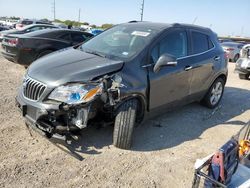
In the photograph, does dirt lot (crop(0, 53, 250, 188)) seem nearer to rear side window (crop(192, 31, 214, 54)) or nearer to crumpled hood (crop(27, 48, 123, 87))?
crumpled hood (crop(27, 48, 123, 87))

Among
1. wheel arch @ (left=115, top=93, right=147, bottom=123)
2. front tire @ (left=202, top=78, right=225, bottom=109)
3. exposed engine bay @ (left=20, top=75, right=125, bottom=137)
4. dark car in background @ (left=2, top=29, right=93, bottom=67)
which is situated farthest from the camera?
dark car in background @ (left=2, top=29, right=93, bottom=67)

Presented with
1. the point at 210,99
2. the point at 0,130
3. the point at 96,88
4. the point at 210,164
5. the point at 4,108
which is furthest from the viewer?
the point at 210,99

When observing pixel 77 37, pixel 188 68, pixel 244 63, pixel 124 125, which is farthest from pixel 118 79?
pixel 244 63

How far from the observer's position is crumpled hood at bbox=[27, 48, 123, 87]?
3411 millimetres

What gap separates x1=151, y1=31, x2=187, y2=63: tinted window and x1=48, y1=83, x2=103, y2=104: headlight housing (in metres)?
1.23

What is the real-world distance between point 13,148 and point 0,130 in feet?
2.00

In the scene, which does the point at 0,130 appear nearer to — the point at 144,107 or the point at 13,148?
the point at 13,148

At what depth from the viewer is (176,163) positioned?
3605mm

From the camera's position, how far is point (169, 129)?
15.3ft

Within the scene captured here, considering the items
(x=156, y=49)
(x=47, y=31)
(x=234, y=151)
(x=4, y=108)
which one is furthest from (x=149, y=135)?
(x=47, y=31)

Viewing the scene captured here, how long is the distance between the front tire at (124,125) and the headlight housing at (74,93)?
0.51m

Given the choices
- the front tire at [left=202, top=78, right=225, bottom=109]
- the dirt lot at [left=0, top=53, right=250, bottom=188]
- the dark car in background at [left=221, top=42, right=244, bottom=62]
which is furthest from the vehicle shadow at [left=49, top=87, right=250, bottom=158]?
the dark car in background at [left=221, top=42, right=244, bottom=62]

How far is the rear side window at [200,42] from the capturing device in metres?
5.09

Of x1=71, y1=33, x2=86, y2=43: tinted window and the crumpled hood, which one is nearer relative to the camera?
the crumpled hood
